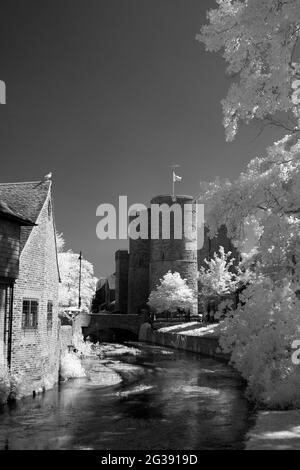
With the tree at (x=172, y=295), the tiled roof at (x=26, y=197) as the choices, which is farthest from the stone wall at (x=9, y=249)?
the tree at (x=172, y=295)

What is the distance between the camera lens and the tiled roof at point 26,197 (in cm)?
2031

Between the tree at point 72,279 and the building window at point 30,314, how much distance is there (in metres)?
35.4

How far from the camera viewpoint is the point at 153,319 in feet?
207

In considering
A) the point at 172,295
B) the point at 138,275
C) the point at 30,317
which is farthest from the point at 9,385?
the point at 138,275

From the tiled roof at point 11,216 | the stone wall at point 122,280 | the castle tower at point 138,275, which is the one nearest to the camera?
the tiled roof at point 11,216

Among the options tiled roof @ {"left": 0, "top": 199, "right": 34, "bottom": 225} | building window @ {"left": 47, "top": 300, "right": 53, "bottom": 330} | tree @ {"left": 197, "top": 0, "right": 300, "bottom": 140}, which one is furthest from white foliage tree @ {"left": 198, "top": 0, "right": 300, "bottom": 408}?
building window @ {"left": 47, "top": 300, "right": 53, "bottom": 330}

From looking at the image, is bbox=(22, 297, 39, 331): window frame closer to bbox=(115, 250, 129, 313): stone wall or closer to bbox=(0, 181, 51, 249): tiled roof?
bbox=(0, 181, 51, 249): tiled roof

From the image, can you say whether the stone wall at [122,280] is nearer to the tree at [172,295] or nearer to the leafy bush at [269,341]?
the tree at [172,295]

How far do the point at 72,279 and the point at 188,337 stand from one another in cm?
2272

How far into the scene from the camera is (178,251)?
233 feet

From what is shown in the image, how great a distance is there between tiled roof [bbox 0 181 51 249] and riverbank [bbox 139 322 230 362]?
17.7 meters

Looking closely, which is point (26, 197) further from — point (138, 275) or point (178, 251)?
point (138, 275)

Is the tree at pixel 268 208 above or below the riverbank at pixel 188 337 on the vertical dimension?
above

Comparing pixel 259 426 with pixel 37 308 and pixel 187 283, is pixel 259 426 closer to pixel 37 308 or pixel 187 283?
pixel 37 308
